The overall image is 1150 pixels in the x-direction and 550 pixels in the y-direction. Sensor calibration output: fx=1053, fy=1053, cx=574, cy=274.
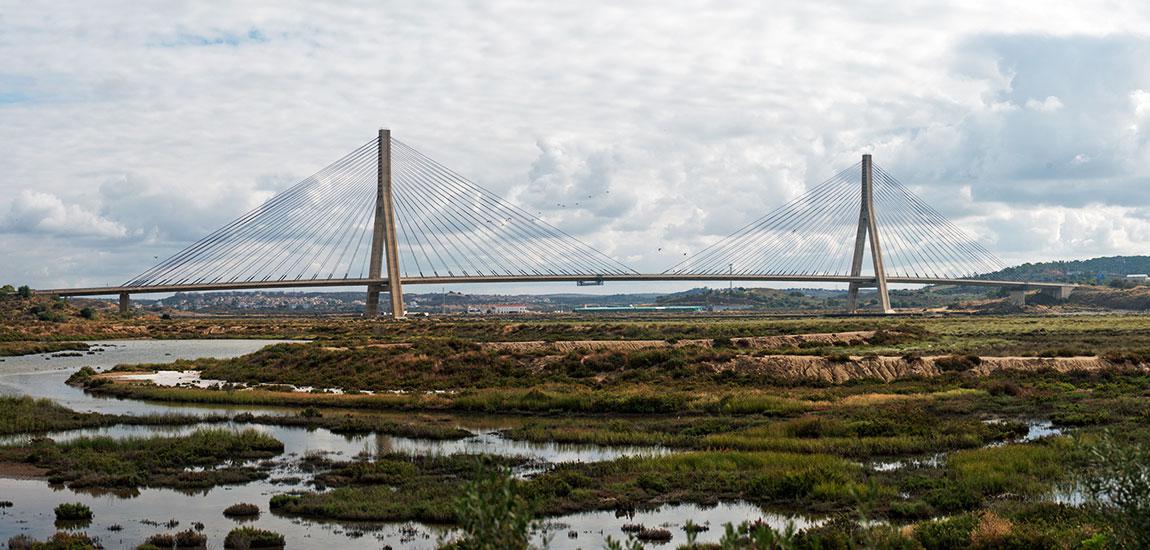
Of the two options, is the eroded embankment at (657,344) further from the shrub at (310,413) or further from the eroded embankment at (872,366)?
the shrub at (310,413)

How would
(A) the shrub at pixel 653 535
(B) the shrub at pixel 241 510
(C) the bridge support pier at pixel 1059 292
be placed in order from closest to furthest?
(A) the shrub at pixel 653 535 < (B) the shrub at pixel 241 510 < (C) the bridge support pier at pixel 1059 292

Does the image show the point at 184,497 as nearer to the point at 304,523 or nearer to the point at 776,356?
the point at 304,523

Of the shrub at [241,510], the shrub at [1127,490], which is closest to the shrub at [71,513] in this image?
the shrub at [241,510]

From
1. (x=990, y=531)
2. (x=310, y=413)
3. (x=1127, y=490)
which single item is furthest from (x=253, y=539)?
(x=310, y=413)

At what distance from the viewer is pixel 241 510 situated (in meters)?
21.7

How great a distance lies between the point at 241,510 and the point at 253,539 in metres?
2.71

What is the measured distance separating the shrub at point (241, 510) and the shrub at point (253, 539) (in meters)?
2.27

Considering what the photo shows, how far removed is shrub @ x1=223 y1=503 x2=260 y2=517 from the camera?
21.6m

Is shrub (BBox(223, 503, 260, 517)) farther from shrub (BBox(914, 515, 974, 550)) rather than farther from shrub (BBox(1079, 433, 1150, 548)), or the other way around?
shrub (BBox(1079, 433, 1150, 548))

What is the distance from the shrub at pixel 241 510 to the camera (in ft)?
70.8

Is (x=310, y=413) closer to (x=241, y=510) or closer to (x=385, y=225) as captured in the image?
(x=241, y=510)

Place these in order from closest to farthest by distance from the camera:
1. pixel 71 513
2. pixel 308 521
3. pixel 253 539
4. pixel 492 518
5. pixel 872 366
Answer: pixel 492 518 → pixel 253 539 → pixel 308 521 → pixel 71 513 → pixel 872 366

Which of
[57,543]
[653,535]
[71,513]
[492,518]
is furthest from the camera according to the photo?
[71,513]

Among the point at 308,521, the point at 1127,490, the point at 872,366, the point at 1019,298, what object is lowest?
the point at 308,521
